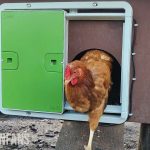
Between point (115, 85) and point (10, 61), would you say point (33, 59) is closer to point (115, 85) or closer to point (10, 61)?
point (10, 61)

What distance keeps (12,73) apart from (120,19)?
1.70ft

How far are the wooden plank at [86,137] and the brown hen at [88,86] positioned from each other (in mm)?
174

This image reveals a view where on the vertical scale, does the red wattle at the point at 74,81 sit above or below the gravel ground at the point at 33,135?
above

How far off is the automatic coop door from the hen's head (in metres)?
0.17

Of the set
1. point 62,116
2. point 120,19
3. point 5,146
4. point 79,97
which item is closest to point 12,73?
point 62,116

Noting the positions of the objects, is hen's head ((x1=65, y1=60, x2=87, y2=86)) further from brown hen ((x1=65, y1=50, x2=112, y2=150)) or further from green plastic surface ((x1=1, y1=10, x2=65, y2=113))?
green plastic surface ((x1=1, y1=10, x2=65, y2=113))

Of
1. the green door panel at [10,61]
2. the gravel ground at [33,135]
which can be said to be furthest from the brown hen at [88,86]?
the gravel ground at [33,135]

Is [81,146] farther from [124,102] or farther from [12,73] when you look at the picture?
[12,73]

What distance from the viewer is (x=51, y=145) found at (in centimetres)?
329

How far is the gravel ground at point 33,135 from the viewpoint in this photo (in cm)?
328

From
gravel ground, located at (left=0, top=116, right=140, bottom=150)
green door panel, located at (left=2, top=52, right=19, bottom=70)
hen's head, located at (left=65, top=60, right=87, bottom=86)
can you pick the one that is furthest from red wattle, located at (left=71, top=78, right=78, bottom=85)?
gravel ground, located at (left=0, top=116, right=140, bottom=150)

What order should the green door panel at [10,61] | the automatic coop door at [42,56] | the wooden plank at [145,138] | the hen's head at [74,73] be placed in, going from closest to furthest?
the hen's head at [74,73] → the automatic coop door at [42,56] → the green door panel at [10,61] → the wooden plank at [145,138]

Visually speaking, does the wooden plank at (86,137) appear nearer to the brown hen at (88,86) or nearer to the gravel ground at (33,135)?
the brown hen at (88,86)

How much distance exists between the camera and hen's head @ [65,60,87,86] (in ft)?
4.76
